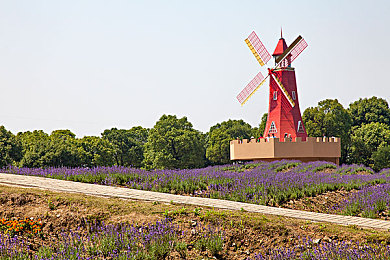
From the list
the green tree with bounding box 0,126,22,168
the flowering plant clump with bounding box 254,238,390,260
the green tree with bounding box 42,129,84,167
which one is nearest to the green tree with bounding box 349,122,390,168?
the green tree with bounding box 42,129,84,167

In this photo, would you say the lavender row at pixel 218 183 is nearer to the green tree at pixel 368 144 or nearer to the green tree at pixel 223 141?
the green tree at pixel 368 144

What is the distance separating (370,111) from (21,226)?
55793mm

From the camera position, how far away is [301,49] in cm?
3422

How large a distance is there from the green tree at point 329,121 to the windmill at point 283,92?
12.7 meters

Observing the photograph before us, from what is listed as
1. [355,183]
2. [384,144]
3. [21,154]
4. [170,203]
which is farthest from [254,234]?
[384,144]

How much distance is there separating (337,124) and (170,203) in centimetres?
3891

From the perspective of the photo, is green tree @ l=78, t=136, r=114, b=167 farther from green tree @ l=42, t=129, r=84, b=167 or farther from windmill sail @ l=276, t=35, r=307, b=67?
windmill sail @ l=276, t=35, r=307, b=67

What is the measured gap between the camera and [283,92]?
3325 centimetres

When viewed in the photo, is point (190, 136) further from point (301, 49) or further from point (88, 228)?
point (88, 228)

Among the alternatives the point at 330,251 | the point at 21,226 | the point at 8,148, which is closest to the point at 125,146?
the point at 8,148

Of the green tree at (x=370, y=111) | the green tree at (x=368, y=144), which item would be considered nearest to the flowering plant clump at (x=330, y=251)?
the green tree at (x=368, y=144)

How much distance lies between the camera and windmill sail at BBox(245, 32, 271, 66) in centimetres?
3494

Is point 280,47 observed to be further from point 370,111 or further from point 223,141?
point 370,111

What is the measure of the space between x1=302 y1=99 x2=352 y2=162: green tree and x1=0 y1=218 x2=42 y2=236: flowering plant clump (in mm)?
39487
